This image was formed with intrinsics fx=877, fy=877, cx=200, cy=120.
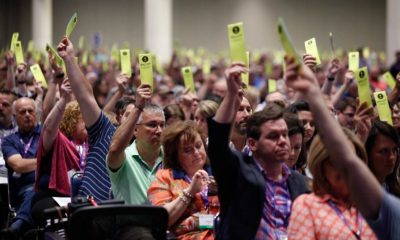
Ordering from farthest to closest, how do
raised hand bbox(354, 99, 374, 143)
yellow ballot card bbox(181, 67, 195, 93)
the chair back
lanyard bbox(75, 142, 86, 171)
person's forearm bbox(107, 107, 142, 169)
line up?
yellow ballot card bbox(181, 67, 195, 93) < lanyard bbox(75, 142, 86, 171) < person's forearm bbox(107, 107, 142, 169) < raised hand bbox(354, 99, 374, 143) < the chair back

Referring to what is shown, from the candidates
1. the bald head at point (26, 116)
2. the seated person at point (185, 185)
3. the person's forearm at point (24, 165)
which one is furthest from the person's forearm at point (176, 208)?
the bald head at point (26, 116)

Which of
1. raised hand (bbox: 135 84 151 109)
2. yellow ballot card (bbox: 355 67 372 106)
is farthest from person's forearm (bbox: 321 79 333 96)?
raised hand (bbox: 135 84 151 109)

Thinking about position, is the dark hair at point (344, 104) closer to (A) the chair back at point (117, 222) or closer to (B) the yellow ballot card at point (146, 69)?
(B) the yellow ballot card at point (146, 69)

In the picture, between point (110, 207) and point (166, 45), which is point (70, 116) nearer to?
point (110, 207)

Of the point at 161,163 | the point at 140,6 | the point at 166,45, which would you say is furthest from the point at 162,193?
the point at 140,6

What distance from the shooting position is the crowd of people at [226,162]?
147 inches

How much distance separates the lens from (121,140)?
562 cm

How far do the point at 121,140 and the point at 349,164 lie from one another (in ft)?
7.62

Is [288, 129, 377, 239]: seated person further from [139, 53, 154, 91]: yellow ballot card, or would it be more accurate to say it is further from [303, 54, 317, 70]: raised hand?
[303, 54, 317, 70]: raised hand

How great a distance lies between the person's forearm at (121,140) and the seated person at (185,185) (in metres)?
0.23

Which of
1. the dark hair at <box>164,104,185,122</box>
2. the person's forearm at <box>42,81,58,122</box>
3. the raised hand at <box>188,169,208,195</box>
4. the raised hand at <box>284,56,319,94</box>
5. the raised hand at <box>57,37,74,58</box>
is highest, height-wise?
the raised hand at <box>57,37,74,58</box>

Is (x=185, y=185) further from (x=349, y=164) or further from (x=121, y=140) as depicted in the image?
(x=349, y=164)

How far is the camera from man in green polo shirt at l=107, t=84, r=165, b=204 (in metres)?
5.70

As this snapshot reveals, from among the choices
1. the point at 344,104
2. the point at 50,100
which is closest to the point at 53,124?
the point at 50,100
